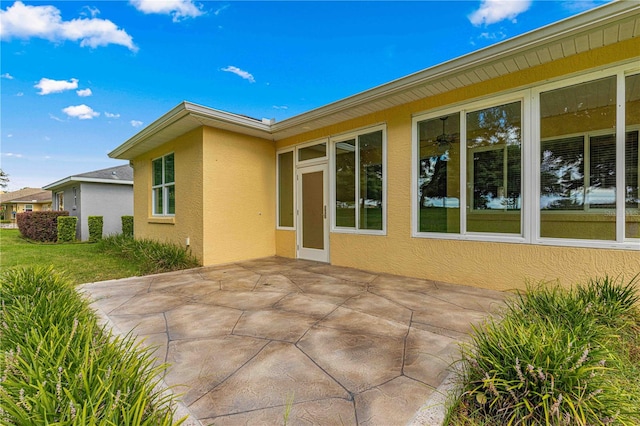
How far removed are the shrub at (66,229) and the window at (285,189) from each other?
10.4 meters

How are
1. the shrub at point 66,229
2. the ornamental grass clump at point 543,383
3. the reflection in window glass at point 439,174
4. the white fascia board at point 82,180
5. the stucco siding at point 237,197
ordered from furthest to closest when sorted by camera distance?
1. the white fascia board at point 82,180
2. the shrub at point 66,229
3. the stucco siding at point 237,197
4. the reflection in window glass at point 439,174
5. the ornamental grass clump at point 543,383

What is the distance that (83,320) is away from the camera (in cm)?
241

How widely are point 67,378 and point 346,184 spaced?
5183 mm

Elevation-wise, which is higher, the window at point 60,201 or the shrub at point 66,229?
the window at point 60,201

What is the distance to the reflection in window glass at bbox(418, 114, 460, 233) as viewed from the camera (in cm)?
467

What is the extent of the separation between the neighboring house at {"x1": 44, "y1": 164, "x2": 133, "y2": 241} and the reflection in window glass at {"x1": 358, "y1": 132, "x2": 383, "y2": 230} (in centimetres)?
1300

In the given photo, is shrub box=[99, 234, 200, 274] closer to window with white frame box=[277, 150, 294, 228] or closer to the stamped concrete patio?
the stamped concrete patio

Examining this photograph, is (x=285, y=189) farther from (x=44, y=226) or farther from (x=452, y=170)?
(x=44, y=226)

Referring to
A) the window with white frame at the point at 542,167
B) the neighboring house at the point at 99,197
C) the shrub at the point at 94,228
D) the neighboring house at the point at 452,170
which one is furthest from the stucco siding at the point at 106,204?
the window with white frame at the point at 542,167

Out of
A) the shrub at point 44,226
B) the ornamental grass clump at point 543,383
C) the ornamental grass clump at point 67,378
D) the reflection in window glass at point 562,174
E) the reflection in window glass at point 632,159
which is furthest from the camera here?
the shrub at point 44,226

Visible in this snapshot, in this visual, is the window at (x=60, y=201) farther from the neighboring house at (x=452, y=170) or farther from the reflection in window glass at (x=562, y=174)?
the reflection in window glass at (x=562, y=174)

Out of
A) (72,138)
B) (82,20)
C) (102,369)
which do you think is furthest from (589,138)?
(72,138)

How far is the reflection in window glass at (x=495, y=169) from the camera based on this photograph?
414cm

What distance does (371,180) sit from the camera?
5.62 meters
